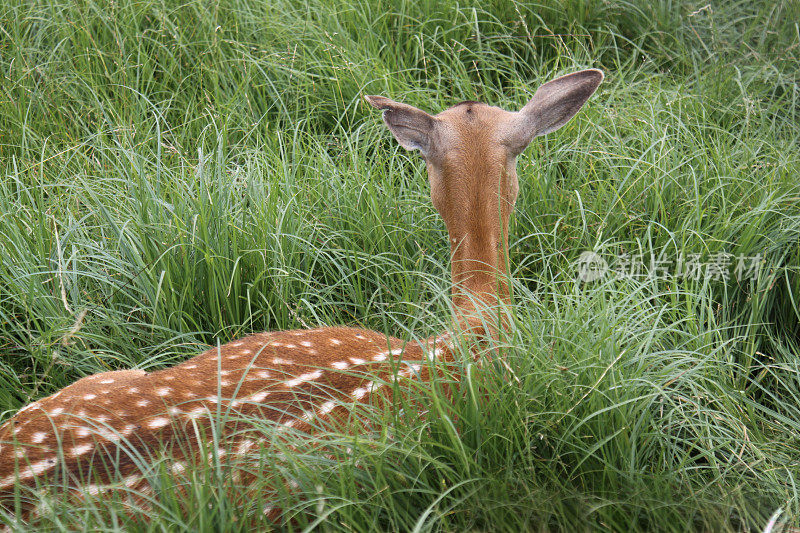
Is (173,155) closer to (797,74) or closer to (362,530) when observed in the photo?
(362,530)

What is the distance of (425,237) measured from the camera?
4.08 meters

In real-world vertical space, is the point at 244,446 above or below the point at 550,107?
below

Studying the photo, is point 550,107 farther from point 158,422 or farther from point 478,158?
point 158,422

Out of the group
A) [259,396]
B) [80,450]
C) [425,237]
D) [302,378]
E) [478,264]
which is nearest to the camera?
[80,450]

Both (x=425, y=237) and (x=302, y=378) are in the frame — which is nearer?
(x=302, y=378)

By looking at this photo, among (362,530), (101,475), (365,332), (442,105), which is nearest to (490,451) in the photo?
(362,530)

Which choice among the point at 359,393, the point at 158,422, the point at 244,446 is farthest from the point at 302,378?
the point at 158,422

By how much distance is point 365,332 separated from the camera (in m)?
3.31

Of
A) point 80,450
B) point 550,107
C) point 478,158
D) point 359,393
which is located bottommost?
point 359,393

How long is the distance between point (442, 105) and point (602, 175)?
100 cm

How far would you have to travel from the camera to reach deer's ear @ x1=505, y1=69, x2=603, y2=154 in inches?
131

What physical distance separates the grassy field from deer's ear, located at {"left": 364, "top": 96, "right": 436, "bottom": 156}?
0.54 meters

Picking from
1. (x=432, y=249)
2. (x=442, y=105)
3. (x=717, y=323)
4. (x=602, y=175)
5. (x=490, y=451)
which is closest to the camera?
(x=490, y=451)

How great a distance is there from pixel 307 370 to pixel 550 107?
136 centimetres
